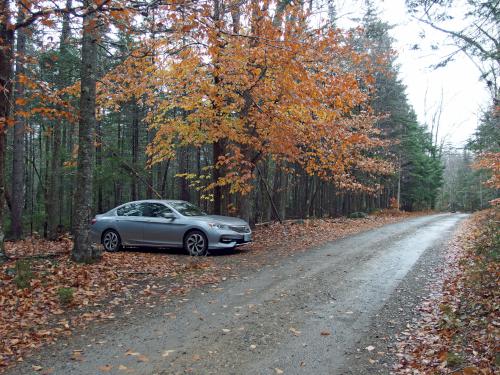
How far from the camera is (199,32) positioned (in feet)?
21.5

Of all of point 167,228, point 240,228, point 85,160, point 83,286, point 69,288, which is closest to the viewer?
point 69,288

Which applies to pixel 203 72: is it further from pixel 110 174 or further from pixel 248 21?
pixel 110 174

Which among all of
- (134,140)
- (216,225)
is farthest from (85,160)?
(134,140)

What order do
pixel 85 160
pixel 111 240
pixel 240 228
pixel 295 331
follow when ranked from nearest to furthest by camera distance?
pixel 295 331 → pixel 85 160 → pixel 240 228 → pixel 111 240

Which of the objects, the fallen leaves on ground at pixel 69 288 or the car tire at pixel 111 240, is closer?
the fallen leaves on ground at pixel 69 288

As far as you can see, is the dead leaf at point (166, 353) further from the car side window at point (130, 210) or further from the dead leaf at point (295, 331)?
the car side window at point (130, 210)

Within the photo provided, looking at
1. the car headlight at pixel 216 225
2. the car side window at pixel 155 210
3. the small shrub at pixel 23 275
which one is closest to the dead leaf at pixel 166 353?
the small shrub at pixel 23 275

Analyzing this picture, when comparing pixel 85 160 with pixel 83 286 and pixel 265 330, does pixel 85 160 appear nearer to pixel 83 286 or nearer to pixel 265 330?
pixel 83 286

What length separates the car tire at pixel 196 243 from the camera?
11.3 m

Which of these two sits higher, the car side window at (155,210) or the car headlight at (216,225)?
the car side window at (155,210)

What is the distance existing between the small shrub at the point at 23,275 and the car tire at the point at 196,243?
173 inches

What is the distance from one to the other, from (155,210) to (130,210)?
90 cm

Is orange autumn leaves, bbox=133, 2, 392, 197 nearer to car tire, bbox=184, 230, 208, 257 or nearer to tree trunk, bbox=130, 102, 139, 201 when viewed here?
car tire, bbox=184, 230, 208, 257

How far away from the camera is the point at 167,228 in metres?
11.7
